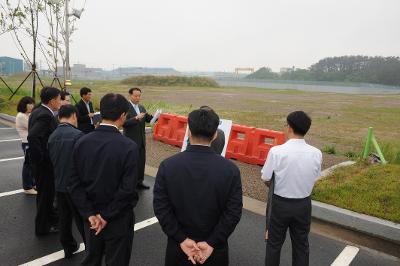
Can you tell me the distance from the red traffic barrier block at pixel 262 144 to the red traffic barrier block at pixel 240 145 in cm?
13

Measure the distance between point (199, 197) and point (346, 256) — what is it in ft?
10.2

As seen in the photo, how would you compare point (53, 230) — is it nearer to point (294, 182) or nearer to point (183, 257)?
point (183, 257)

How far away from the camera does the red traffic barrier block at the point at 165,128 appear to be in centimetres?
1038

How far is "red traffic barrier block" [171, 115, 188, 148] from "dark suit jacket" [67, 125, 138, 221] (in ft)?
23.5

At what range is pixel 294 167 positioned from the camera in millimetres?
3225

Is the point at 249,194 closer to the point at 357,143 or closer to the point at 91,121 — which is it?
the point at 91,121

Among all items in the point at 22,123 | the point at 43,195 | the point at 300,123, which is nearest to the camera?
the point at 300,123

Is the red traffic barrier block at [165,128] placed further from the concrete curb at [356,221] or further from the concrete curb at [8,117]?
the concrete curb at [8,117]

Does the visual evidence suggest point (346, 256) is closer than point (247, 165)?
Yes

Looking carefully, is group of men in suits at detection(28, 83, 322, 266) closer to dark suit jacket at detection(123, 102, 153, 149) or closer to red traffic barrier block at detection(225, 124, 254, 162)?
dark suit jacket at detection(123, 102, 153, 149)

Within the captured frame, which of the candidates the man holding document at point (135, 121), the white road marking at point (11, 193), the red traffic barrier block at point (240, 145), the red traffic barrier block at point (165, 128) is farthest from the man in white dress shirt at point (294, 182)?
the red traffic barrier block at point (165, 128)

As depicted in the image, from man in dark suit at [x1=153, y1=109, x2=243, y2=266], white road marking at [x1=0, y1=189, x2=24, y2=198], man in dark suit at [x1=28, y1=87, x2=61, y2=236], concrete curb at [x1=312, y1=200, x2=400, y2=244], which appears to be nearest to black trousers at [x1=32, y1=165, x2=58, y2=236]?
man in dark suit at [x1=28, y1=87, x2=61, y2=236]

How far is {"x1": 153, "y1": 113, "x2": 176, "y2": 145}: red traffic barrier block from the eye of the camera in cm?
1038

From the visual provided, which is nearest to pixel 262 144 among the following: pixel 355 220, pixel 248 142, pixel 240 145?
pixel 248 142
